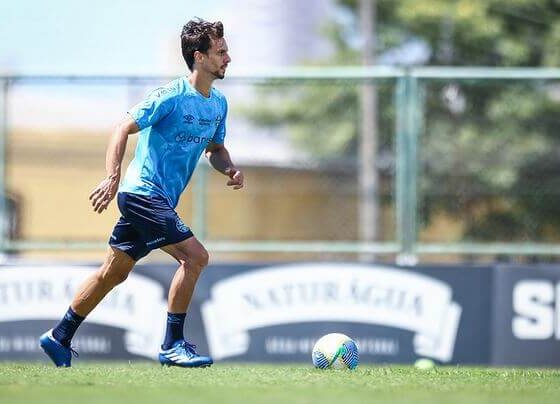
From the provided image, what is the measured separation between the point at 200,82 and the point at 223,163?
2.20 ft

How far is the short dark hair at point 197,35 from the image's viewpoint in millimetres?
8133

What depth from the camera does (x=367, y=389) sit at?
6910mm

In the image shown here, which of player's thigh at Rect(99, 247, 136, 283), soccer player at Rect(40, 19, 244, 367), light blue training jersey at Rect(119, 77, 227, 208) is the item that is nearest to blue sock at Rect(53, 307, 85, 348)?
soccer player at Rect(40, 19, 244, 367)

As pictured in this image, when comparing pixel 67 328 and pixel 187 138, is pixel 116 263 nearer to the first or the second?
pixel 67 328

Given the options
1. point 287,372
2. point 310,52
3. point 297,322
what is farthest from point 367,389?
point 310,52

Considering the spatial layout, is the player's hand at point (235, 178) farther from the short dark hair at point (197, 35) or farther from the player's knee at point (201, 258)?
the short dark hair at point (197, 35)

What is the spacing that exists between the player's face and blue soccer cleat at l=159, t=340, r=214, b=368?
1.79 m

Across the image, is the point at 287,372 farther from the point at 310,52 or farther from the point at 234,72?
the point at 310,52

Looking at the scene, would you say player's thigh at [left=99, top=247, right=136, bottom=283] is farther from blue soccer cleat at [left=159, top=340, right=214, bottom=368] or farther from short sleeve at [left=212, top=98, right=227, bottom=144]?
short sleeve at [left=212, top=98, right=227, bottom=144]

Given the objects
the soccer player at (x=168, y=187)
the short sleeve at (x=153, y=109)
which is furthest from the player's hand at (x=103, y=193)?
the short sleeve at (x=153, y=109)

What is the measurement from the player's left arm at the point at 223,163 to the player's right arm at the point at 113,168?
2.70 ft

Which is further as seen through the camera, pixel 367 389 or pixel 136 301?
pixel 136 301

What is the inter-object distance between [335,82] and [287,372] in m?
5.47

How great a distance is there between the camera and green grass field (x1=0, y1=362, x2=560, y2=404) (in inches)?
253
